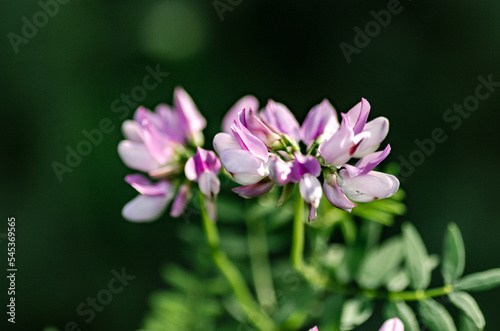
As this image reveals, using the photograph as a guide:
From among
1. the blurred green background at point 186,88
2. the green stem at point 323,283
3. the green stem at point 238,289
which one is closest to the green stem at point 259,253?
the green stem at point 238,289

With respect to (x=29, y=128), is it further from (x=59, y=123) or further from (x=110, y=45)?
(x=110, y=45)

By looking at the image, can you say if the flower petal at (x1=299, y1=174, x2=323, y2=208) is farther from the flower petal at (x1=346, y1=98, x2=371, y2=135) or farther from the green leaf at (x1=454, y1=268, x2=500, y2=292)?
the green leaf at (x1=454, y1=268, x2=500, y2=292)

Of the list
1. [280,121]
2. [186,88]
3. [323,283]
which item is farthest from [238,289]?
[186,88]

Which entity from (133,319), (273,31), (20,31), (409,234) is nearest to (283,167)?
(409,234)

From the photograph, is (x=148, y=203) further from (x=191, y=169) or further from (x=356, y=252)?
(x=356, y=252)

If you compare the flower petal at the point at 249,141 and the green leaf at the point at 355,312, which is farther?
the green leaf at the point at 355,312

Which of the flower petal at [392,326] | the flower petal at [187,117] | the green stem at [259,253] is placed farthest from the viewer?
the green stem at [259,253]

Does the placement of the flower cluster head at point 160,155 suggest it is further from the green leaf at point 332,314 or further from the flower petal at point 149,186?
the green leaf at point 332,314

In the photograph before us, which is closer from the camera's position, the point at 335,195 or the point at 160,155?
the point at 335,195
